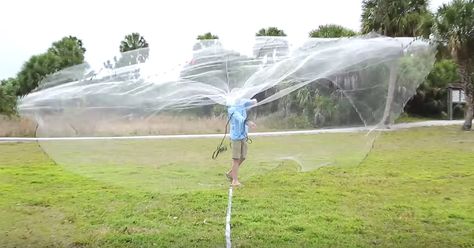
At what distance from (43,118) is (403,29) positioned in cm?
1919

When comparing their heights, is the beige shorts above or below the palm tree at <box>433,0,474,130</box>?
below

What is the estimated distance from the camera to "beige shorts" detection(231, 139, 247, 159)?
572 cm

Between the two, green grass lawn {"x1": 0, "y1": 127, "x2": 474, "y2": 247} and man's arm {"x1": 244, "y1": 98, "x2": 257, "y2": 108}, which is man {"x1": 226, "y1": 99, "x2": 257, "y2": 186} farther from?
green grass lawn {"x1": 0, "y1": 127, "x2": 474, "y2": 247}

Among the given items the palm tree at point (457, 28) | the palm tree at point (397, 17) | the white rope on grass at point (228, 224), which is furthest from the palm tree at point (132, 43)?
the palm tree at point (457, 28)

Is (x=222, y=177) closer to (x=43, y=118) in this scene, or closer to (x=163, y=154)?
(x=163, y=154)

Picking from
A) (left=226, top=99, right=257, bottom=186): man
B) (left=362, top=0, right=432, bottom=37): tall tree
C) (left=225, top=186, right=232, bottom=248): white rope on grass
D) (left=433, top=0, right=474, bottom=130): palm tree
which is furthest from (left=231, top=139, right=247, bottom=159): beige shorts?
(left=433, top=0, right=474, bottom=130): palm tree

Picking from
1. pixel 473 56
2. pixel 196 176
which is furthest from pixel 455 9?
pixel 196 176

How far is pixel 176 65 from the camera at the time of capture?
17.4 feet

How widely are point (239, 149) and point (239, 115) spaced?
0.48 metres

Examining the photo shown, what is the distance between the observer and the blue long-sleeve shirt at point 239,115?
5.43 m

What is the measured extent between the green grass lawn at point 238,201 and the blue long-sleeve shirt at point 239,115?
0.39m

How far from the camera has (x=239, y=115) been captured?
5.48 meters

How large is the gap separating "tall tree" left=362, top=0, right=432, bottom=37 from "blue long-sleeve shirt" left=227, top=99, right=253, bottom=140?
14725mm

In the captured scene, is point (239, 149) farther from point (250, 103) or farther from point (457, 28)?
point (457, 28)
